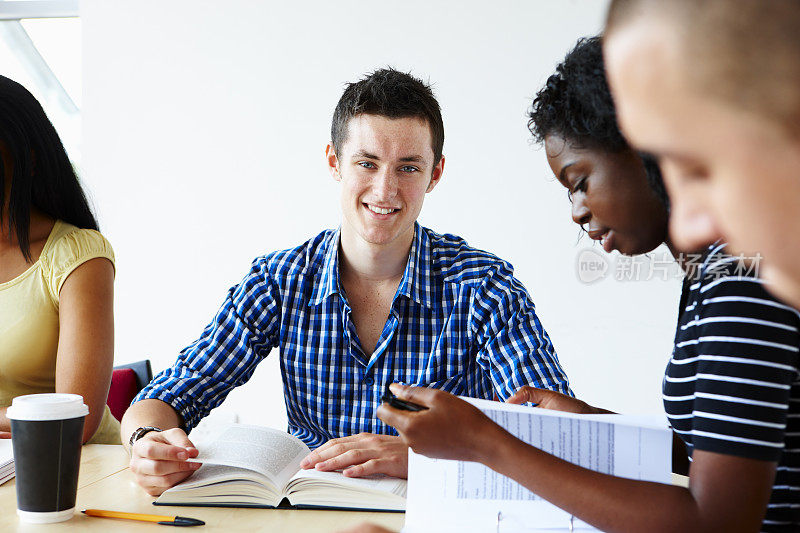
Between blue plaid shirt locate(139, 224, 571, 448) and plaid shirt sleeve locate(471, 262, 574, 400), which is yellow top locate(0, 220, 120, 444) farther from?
plaid shirt sleeve locate(471, 262, 574, 400)

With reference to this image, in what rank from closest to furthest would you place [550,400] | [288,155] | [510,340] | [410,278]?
1. [550,400]
2. [510,340]
3. [410,278]
4. [288,155]

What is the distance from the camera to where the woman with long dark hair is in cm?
166

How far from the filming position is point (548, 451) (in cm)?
110

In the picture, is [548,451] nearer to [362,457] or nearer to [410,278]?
[362,457]

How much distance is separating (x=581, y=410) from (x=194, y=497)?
26.0 inches

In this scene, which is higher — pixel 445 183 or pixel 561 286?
pixel 445 183

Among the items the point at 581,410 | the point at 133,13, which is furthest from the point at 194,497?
the point at 133,13

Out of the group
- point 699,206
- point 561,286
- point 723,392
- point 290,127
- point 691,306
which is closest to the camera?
point 699,206

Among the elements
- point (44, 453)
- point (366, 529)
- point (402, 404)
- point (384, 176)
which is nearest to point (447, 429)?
point (402, 404)

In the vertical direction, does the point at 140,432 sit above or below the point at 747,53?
below

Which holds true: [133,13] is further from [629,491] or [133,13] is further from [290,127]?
[629,491]

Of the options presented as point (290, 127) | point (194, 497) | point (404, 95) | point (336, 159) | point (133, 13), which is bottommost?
point (194, 497)

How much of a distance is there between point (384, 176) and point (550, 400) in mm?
721

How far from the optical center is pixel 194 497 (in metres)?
1.20
